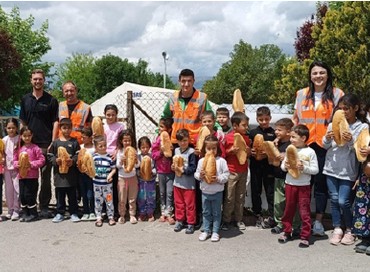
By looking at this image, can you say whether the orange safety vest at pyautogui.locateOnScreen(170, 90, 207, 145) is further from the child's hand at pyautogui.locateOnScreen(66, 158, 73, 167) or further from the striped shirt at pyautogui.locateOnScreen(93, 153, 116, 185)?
the child's hand at pyautogui.locateOnScreen(66, 158, 73, 167)

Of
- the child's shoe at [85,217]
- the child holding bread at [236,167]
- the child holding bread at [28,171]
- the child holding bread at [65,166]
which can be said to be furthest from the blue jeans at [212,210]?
the child holding bread at [28,171]

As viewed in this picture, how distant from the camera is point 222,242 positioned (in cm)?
462

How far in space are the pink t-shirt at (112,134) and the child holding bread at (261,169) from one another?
6.05 ft

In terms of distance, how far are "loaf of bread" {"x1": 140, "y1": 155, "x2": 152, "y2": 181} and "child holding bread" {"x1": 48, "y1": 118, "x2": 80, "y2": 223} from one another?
906 millimetres

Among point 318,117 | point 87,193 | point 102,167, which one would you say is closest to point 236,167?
point 318,117

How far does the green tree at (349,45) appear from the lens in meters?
8.93

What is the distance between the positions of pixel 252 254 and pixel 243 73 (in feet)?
108

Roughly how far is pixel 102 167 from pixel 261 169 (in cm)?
210

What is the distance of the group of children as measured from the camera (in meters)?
4.45

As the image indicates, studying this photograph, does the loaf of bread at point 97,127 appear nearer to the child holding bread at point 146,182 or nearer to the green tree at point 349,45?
the child holding bread at point 146,182

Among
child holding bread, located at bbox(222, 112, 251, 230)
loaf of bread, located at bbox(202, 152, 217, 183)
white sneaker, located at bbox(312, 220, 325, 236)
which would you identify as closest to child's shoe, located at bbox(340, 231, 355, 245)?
white sneaker, located at bbox(312, 220, 325, 236)

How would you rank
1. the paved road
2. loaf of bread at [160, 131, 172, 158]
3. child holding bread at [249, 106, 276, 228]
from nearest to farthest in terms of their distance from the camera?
the paved road → child holding bread at [249, 106, 276, 228] → loaf of bread at [160, 131, 172, 158]

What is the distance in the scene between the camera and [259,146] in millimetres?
4801

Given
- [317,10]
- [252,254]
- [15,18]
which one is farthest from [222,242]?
[15,18]
